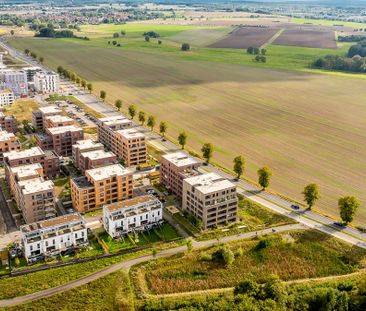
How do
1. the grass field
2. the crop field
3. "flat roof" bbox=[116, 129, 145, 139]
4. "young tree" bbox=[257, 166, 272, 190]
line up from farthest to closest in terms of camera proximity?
"flat roof" bbox=[116, 129, 145, 139]
the grass field
"young tree" bbox=[257, 166, 272, 190]
the crop field

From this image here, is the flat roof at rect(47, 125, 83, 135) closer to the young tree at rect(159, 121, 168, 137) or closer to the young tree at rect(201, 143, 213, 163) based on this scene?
the young tree at rect(159, 121, 168, 137)

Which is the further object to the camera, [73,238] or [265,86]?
[265,86]

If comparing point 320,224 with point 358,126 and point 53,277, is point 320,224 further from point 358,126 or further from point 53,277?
point 358,126

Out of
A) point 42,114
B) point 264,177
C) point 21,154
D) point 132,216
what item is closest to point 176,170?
point 132,216

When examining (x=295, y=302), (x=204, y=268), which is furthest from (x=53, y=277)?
(x=295, y=302)

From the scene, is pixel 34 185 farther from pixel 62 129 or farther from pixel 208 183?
pixel 62 129

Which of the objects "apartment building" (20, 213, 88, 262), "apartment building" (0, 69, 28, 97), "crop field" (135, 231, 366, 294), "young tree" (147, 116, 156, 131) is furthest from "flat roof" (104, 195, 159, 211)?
"apartment building" (0, 69, 28, 97)

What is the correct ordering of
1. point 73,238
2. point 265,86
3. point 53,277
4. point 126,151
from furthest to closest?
1. point 265,86
2. point 126,151
3. point 73,238
4. point 53,277
